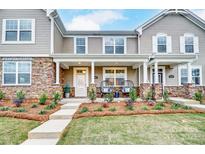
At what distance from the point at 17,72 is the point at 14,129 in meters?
7.39

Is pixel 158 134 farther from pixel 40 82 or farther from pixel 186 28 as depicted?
pixel 186 28

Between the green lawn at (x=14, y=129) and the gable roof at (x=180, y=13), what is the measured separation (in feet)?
36.5

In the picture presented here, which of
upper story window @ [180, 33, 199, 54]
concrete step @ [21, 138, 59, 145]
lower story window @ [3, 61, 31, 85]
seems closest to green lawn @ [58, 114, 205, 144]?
concrete step @ [21, 138, 59, 145]

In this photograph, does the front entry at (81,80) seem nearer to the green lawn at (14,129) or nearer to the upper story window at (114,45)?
the upper story window at (114,45)

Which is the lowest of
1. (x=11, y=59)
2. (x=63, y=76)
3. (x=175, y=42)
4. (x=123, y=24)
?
(x=63, y=76)

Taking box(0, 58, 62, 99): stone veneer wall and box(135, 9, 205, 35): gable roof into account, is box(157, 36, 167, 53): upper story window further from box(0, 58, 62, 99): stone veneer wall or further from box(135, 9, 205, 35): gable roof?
box(0, 58, 62, 99): stone veneer wall

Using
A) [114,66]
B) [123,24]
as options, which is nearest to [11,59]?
[114,66]

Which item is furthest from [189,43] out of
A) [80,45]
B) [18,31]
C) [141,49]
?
[18,31]

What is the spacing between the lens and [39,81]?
1265cm

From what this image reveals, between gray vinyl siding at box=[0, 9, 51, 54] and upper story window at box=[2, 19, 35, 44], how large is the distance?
24 centimetres

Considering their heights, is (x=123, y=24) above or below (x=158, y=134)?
above

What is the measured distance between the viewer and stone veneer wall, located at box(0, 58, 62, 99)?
1259 centimetres
